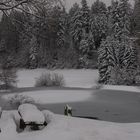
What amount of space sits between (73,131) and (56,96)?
1984cm

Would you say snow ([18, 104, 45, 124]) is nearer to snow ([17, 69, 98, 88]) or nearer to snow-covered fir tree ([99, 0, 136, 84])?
snow ([17, 69, 98, 88])

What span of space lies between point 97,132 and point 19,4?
152 inches

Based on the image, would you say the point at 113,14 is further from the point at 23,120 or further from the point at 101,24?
the point at 23,120

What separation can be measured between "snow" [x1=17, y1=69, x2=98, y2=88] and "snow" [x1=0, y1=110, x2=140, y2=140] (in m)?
34.4

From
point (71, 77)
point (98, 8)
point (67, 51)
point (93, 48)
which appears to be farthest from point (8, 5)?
point (98, 8)

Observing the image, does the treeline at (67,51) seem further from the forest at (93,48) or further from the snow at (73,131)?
the snow at (73,131)

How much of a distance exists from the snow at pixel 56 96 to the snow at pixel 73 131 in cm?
1750

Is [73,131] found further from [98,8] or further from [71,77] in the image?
[98,8]

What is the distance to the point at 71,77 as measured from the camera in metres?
48.2

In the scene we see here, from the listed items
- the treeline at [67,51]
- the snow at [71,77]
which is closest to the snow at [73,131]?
the snow at [71,77]

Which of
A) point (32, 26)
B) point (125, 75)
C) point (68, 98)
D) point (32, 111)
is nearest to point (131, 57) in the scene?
point (125, 75)

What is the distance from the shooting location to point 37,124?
4980 mm

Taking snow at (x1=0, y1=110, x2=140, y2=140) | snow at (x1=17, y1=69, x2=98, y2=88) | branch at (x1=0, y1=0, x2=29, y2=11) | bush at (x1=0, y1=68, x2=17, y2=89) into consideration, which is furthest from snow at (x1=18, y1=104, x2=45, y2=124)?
snow at (x1=17, y1=69, x2=98, y2=88)

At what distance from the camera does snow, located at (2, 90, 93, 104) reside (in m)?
23.4
